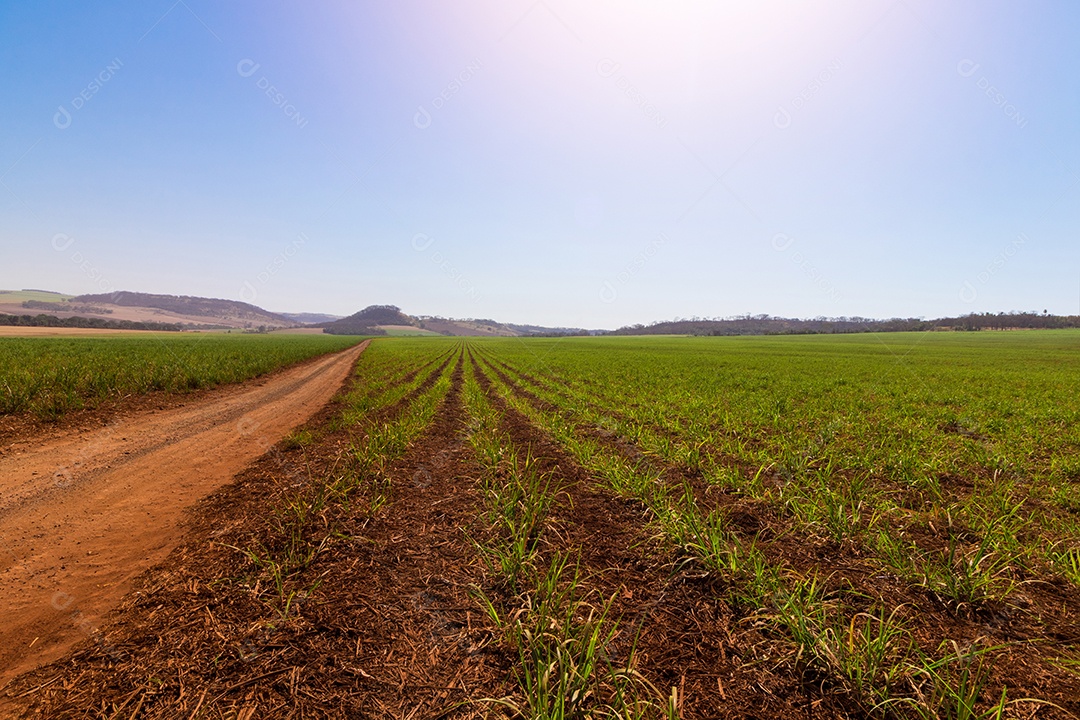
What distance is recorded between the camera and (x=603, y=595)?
11.5 ft

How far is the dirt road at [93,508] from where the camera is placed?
3.32 m

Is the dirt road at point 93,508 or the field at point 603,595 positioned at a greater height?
the field at point 603,595

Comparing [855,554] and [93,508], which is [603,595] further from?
[93,508]

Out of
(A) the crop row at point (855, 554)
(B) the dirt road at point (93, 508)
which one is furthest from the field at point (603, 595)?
(B) the dirt road at point (93, 508)

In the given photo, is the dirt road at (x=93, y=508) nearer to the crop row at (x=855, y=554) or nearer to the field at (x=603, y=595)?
the field at (x=603, y=595)

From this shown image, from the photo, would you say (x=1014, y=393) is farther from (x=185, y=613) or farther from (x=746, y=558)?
(x=185, y=613)

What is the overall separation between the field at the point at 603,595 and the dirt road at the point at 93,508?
1.48 feet

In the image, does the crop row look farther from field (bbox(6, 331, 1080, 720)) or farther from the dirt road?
the dirt road

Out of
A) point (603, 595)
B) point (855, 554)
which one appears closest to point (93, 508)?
point (603, 595)

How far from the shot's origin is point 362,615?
125 inches

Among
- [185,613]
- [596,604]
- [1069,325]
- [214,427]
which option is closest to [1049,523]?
[596,604]

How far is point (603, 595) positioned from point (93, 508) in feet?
24.2

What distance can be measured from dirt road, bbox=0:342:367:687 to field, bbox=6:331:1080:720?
0.45 meters

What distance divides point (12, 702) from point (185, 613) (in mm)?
850
